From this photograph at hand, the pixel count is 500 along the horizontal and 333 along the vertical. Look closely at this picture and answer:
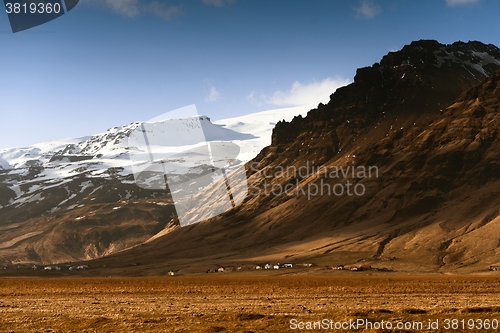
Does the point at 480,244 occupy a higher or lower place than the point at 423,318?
lower

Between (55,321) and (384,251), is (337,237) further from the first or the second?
(55,321)

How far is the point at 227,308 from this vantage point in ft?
133

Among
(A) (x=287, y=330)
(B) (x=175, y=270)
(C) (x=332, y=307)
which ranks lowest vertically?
(B) (x=175, y=270)

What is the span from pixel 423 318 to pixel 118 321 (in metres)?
18.1

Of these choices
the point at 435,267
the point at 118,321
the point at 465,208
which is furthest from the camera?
the point at 465,208

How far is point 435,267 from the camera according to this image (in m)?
151

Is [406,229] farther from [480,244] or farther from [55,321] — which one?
[55,321]

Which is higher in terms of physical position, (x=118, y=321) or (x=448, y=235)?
(x=118, y=321)

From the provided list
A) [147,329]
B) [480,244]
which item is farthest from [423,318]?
[480,244]

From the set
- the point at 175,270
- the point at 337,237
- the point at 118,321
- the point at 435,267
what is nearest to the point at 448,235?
the point at 435,267

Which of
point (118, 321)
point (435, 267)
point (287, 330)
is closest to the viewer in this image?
point (287, 330)

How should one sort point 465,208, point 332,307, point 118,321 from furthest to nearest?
point 465,208 < point 332,307 < point 118,321

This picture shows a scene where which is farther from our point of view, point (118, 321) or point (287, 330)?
point (118, 321)

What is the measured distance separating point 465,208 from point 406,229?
2186 cm
